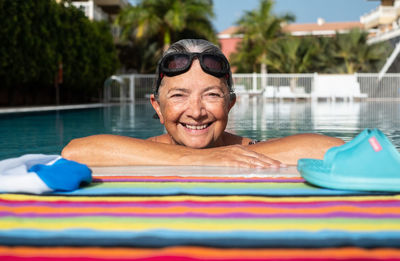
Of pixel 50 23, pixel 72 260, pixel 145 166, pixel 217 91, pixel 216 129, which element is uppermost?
pixel 50 23

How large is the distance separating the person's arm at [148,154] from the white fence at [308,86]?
77.0 ft

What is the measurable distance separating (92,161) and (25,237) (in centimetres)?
100

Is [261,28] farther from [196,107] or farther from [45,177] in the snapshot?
[45,177]

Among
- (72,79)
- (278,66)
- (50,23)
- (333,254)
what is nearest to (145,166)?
(333,254)

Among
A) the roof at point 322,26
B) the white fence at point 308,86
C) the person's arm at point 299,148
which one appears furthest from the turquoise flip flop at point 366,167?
the roof at point 322,26

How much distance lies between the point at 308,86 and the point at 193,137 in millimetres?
27575

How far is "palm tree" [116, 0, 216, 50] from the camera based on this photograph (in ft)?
86.8

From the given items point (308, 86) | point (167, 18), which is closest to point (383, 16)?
point (308, 86)

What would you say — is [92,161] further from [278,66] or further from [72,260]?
[278,66]

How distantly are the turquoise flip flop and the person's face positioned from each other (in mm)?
935

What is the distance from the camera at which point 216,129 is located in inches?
95.9

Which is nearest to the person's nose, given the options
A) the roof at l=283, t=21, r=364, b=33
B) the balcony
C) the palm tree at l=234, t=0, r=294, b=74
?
the palm tree at l=234, t=0, r=294, b=74

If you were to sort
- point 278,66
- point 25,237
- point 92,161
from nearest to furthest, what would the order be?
point 25,237, point 92,161, point 278,66

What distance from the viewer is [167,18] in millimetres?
26172
